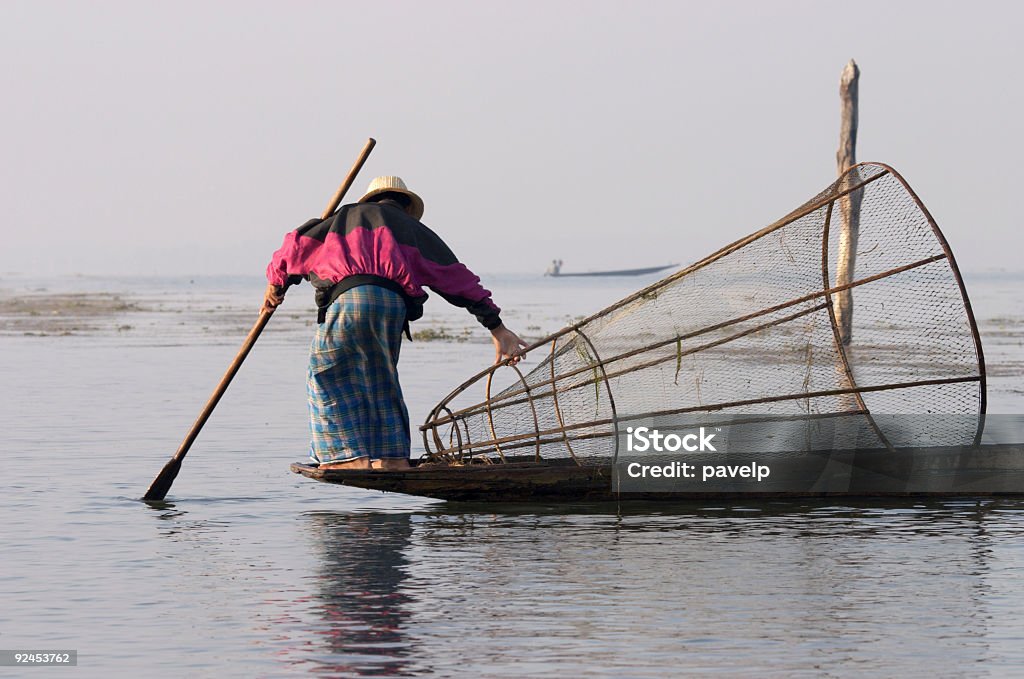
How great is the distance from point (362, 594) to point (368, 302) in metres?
2.38

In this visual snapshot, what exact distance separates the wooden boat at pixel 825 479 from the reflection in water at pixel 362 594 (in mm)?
525

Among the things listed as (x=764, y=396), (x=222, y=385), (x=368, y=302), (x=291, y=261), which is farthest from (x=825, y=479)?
(x=222, y=385)

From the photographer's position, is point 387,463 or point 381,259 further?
point 387,463

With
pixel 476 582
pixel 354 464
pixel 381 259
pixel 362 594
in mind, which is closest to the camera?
pixel 362 594

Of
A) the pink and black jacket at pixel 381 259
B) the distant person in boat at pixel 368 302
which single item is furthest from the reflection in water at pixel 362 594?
the pink and black jacket at pixel 381 259

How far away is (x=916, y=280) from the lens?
32.2 ft

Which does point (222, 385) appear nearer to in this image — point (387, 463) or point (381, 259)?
point (387, 463)

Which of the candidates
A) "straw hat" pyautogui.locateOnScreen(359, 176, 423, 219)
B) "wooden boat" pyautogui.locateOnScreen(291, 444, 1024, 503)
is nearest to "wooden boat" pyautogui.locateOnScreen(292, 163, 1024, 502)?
"wooden boat" pyautogui.locateOnScreen(291, 444, 1024, 503)

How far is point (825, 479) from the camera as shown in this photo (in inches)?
385

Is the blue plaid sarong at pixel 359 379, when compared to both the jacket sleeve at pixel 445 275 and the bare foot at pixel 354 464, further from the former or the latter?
Answer: the jacket sleeve at pixel 445 275

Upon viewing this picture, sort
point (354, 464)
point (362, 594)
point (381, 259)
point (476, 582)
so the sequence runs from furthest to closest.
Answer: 1. point (354, 464)
2. point (381, 259)
3. point (476, 582)
4. point (362, 594)

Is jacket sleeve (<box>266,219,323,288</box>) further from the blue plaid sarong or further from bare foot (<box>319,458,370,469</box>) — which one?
bare foot (<box>319,458,370,469</box>)

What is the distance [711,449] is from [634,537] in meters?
1.34

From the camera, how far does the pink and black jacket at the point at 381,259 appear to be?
9.16 metres
